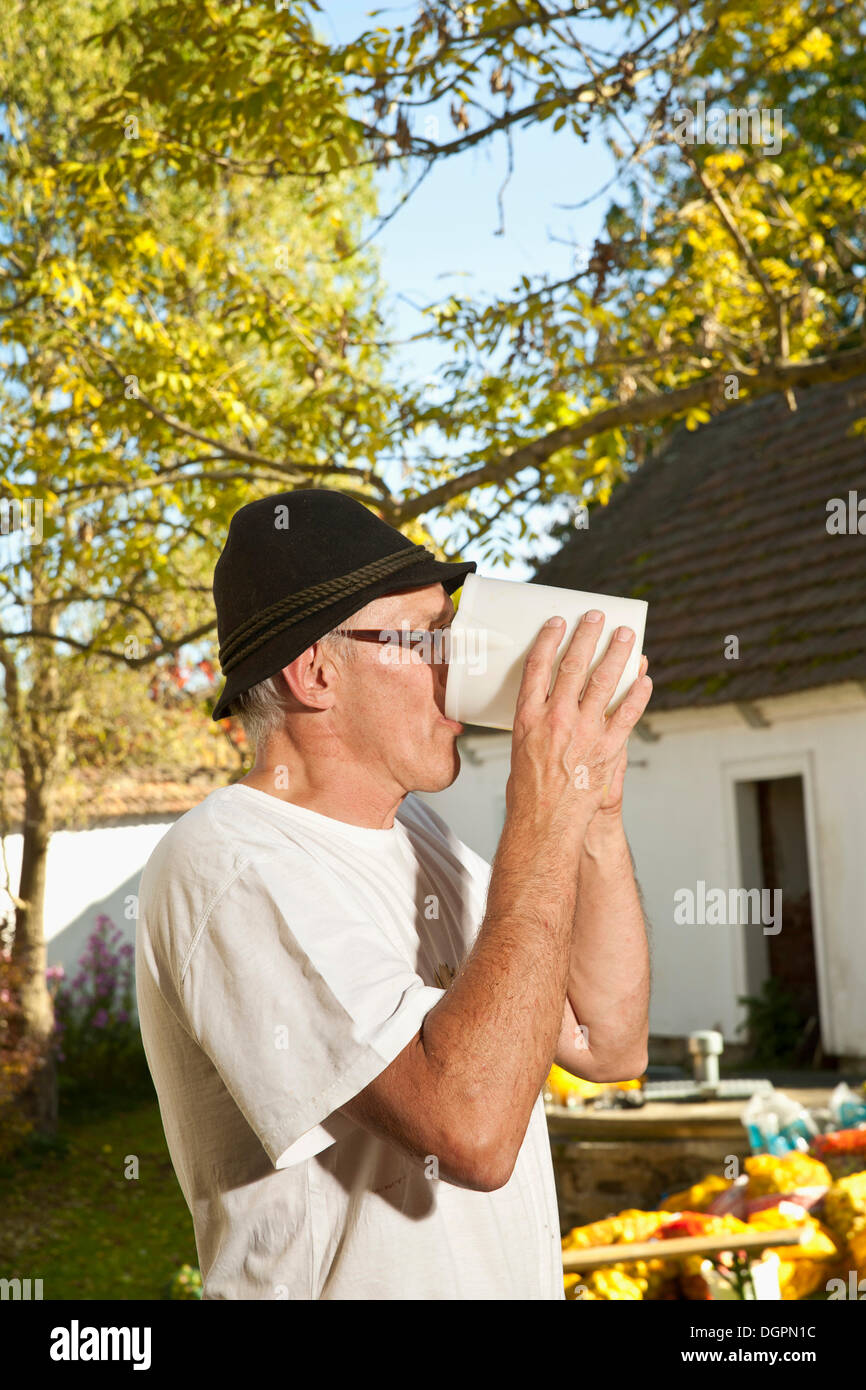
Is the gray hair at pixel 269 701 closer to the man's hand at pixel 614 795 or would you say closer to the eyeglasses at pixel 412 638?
the eyeglasses at pixel 412 638

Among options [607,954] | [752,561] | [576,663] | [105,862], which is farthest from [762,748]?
[576,663]

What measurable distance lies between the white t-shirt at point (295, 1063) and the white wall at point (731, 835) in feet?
25.0

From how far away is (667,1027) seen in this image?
9.97 m

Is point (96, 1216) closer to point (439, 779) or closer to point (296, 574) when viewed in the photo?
point (439, 779)

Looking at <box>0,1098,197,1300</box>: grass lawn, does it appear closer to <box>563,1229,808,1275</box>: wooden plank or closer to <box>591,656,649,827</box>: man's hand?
<box>563,1229,808,1275</box>: wooden plank

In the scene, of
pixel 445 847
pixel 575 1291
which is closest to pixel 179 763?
pixel 575 1291

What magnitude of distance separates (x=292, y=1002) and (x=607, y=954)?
0.58 meters

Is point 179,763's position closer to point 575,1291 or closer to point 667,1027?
point 667,1027

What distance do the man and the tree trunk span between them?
8743 millimetres

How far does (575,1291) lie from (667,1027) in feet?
22.9

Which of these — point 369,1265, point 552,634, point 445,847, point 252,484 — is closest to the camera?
point 369,1265

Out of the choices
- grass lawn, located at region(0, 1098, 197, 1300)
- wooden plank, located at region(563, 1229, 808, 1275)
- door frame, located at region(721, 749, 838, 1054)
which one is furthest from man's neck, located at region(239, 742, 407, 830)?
door frame, located at region(721, 749, 838, 1054)

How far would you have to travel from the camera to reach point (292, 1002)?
1.32 metres

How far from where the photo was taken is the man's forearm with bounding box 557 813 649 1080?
68.5 inches
